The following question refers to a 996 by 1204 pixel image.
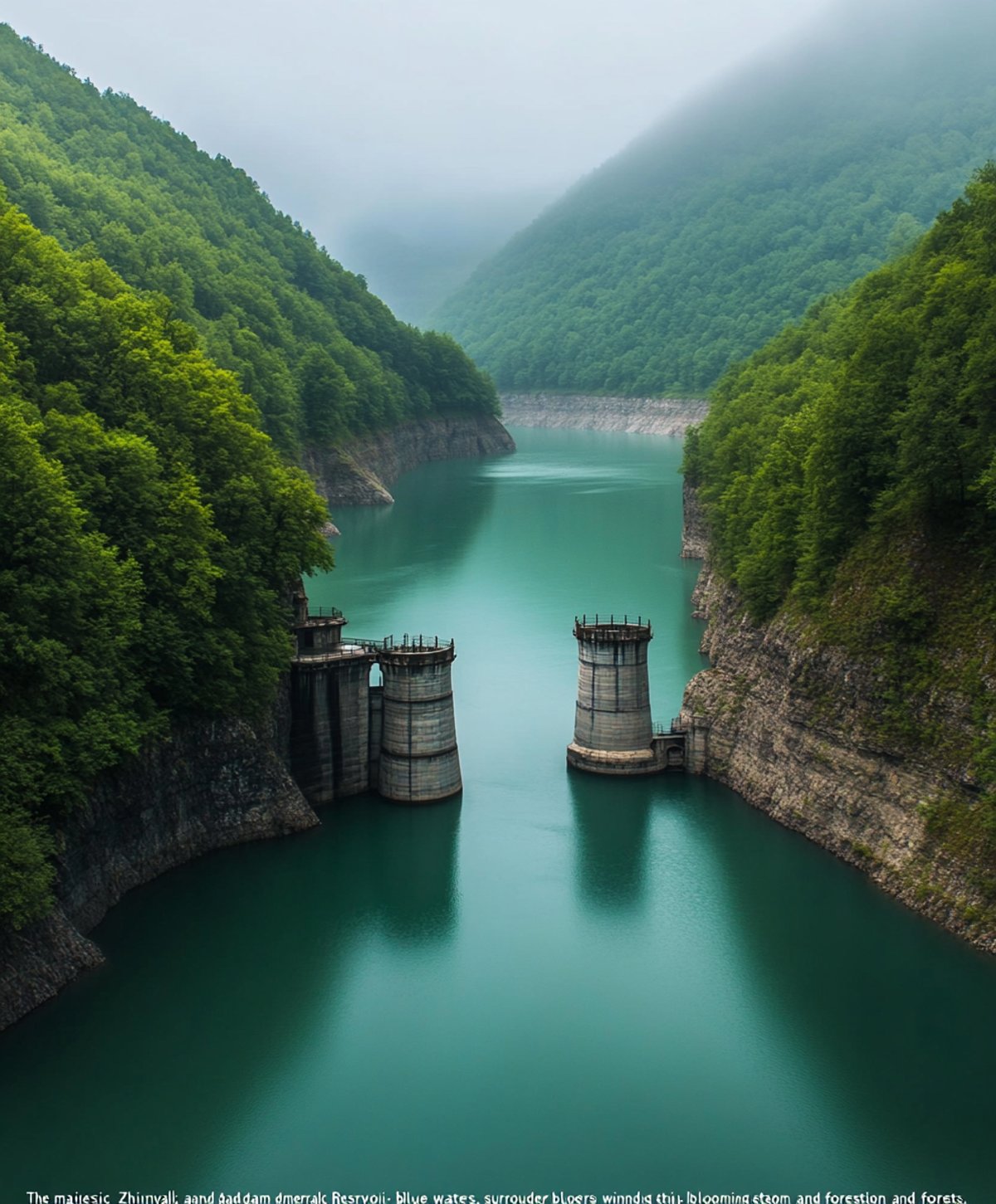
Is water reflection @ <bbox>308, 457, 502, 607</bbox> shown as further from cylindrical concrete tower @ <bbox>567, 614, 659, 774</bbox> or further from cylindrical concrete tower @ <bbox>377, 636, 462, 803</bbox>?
cylindrical concrete tower @ <bbox>377, 636, 462, 803</bbox>

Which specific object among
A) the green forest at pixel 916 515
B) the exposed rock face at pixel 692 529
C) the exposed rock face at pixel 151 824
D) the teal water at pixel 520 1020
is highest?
the green forest at pixel 916 515

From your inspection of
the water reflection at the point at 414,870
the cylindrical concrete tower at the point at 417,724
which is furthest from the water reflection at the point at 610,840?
the cylindrical concrete tower at the point at 417,724

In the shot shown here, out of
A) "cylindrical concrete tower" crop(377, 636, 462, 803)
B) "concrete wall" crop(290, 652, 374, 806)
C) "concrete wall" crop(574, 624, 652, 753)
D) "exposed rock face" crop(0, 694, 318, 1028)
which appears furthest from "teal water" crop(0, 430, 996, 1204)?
"concrete wall" crop(574, 624, 652, 753)

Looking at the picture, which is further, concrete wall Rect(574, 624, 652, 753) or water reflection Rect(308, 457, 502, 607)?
water reflection Rect(308, 457, 502, 607)

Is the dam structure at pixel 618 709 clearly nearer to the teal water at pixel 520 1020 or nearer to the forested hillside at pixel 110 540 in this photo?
the teal water at pixel 520 1020

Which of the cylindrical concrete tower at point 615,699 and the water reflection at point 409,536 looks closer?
the cylindrical concrete tower at point 615,699

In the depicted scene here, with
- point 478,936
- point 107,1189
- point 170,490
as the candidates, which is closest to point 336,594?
point 170,490

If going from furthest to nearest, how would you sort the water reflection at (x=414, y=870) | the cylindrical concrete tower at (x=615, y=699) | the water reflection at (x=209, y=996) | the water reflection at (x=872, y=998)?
the cylindrical concrete tower at (x=615, y=699) → the water reflection at (x=414, y=870) → the water reflection at (x=872, y=998) → the water reflection at (x=209, y=996)
